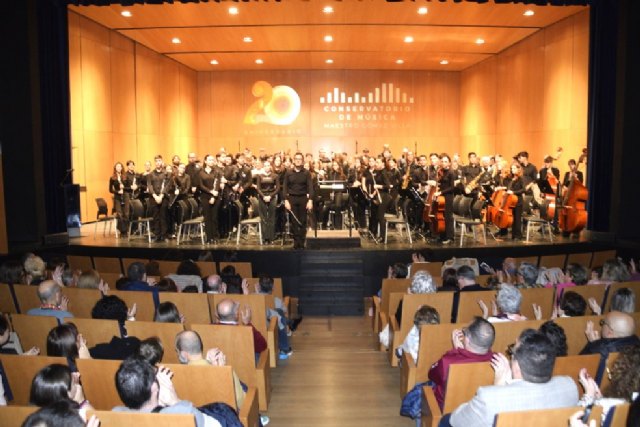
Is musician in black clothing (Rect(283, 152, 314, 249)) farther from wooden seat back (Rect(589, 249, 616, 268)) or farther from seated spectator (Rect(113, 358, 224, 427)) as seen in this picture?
seated spectator (Rect(113, 358, 224, 427))

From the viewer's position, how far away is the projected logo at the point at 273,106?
2012 cm

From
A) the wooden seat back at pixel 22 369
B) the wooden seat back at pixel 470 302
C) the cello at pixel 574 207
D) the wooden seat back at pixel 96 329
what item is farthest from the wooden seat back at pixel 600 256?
the wooden seat back at pixel 22 369

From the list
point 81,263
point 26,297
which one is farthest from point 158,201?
point 26,297

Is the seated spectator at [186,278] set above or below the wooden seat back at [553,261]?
above

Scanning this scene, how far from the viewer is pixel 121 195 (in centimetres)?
1177

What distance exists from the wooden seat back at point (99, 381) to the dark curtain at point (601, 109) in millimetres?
9491

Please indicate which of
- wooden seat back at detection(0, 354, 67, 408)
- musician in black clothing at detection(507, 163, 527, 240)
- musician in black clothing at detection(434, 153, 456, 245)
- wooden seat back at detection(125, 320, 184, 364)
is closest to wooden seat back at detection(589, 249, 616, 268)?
musician in black clothing at detection(507, 163, 527, 240)

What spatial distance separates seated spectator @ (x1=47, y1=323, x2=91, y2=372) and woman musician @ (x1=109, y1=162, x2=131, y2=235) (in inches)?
322

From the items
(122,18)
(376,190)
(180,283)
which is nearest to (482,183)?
(376,190)

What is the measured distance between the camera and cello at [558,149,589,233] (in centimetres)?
1023

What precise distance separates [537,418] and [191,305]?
3390 mm

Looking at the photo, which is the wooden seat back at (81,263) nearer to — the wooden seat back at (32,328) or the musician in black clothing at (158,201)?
the musician in black clothing at (158,201)

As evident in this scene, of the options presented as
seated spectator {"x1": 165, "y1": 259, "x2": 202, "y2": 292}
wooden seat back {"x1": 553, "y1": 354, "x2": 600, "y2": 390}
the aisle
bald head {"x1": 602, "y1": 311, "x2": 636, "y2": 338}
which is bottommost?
the aisle

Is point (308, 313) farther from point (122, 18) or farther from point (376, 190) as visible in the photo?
point (122, 18)
